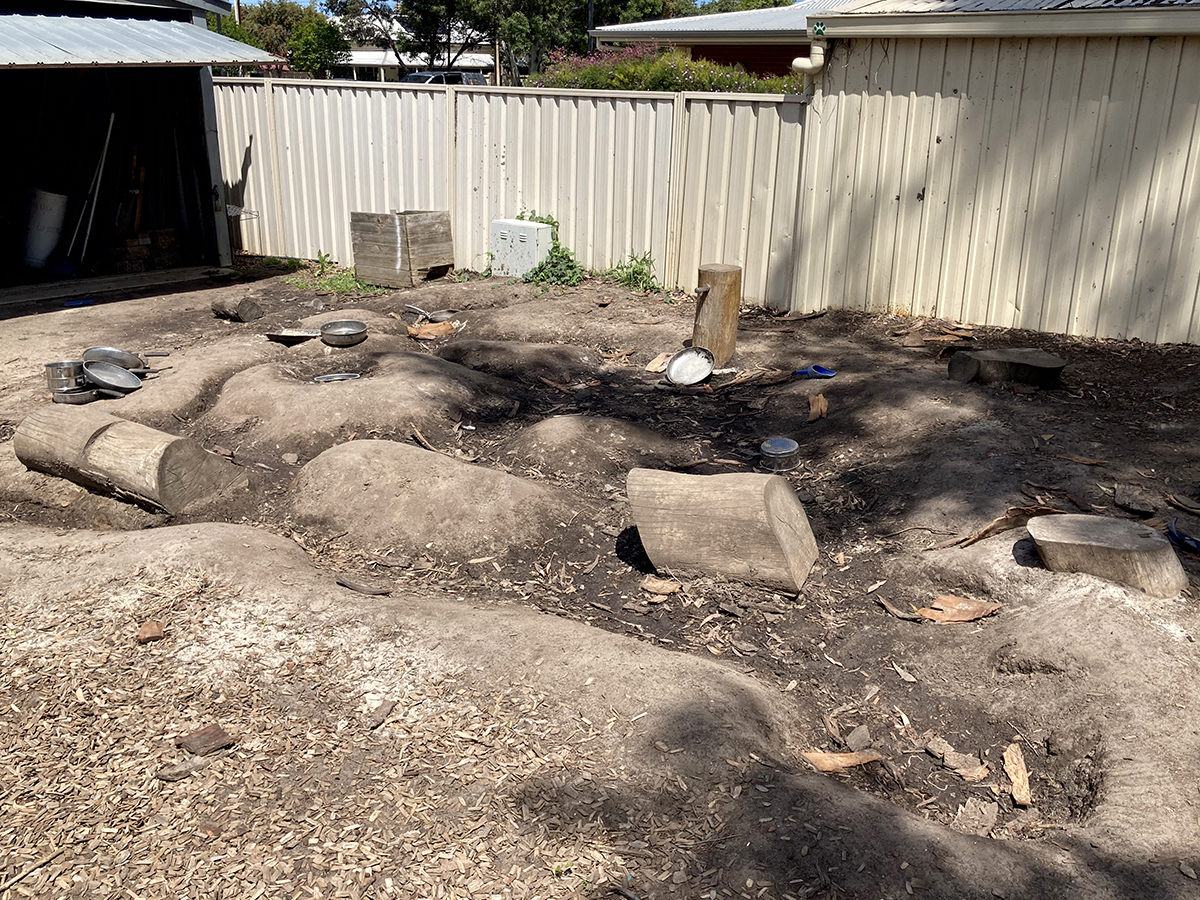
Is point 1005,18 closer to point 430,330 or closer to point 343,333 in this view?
point 430,330

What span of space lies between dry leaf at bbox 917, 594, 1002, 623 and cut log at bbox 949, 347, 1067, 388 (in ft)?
8.82

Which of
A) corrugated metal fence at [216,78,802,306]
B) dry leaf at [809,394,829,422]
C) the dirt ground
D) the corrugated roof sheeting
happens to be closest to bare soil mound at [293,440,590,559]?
the dirt ground

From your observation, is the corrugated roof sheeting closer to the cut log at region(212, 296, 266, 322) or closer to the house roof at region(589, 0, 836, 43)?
the cut log at region(212, 296, 266, 322)

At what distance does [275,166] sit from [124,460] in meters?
7.98

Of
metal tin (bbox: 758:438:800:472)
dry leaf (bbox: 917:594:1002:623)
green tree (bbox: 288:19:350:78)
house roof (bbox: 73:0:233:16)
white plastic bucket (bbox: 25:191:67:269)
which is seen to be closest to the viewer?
dry leaf (bbox: 917:594:1002:623)

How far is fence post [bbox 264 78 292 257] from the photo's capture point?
41.4 ft

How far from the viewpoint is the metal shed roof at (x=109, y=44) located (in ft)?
32.3

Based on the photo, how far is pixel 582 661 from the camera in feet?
13.8

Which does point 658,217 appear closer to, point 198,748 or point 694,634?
point 694,634

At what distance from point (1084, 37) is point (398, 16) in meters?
34.1

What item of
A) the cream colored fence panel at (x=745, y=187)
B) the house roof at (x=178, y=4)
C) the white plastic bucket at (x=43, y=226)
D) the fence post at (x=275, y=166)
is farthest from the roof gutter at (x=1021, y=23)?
the white plastic bucket at (x=43, y=226)

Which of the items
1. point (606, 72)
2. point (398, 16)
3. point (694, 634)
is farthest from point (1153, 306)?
point (398, 16)

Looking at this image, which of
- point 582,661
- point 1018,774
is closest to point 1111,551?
point 1018,774

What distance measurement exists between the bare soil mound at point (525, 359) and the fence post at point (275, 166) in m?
5.23
